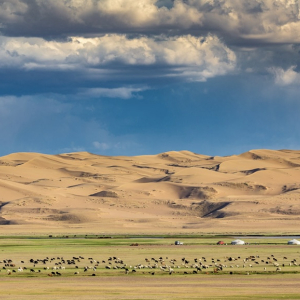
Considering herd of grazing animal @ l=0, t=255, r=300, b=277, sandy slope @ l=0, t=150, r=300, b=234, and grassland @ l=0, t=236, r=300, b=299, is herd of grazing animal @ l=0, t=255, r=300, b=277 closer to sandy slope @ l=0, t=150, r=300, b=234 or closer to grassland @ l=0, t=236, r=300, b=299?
grassland @ l=0, t=236, r=300, b=299

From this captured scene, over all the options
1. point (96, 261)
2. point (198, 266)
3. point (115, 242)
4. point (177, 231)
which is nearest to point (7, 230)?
point (177, 231)

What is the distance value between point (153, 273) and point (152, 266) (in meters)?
4.60

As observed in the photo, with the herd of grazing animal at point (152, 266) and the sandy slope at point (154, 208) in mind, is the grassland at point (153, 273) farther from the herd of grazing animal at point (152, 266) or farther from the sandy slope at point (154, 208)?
the sandy slope at point (154, 208)

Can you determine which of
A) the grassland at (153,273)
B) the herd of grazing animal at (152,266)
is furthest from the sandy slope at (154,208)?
the herd of grazing animal at (152,266)

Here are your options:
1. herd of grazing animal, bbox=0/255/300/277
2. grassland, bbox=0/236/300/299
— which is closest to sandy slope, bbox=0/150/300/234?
grassland, bbox=0/236/300/299

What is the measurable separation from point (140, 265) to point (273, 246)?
99.0 feet

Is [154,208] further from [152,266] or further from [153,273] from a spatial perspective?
[153,273]

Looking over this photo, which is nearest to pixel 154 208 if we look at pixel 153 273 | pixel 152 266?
pixel 152 266

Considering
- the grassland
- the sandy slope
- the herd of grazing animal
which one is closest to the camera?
the grassland

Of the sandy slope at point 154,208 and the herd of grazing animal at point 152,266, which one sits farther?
the sandy slope at point 154,208

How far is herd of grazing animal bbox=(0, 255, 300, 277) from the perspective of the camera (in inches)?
2404

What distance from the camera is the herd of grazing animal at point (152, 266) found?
61062 mm

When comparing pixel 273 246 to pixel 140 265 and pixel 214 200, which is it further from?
pixel 214 200

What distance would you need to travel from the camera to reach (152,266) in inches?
2512
